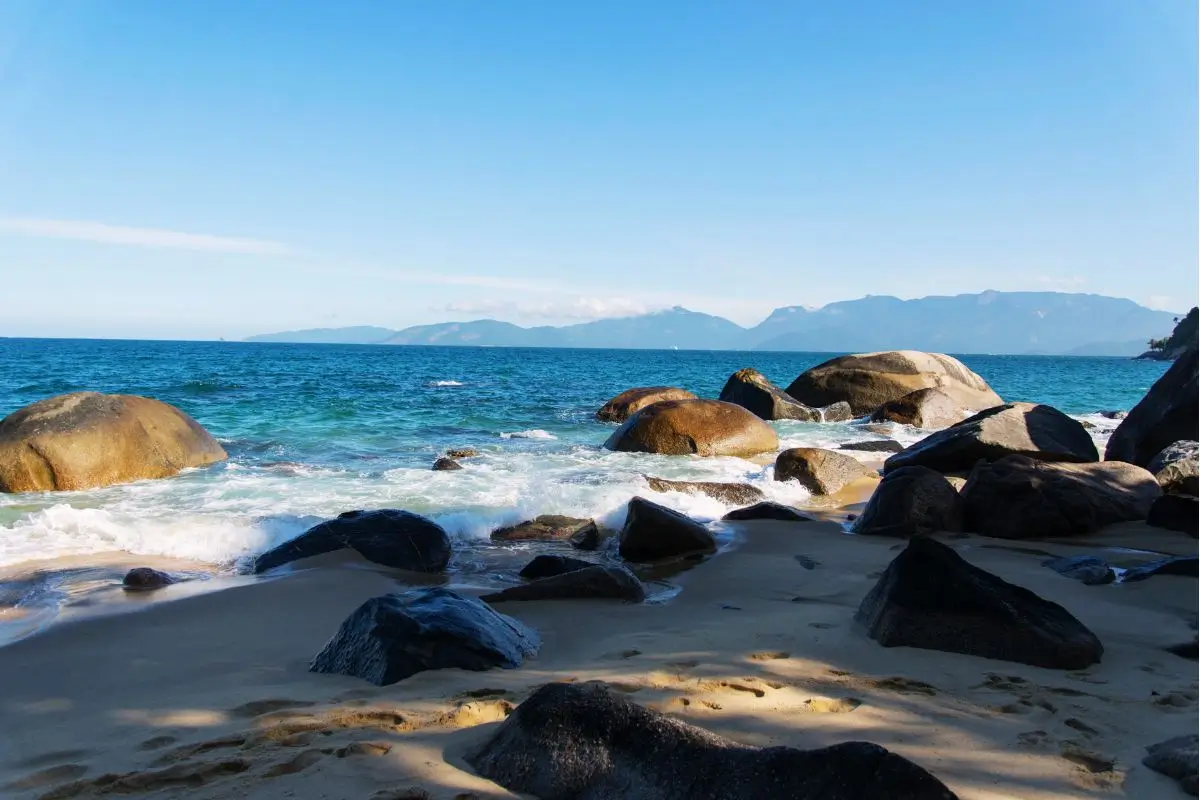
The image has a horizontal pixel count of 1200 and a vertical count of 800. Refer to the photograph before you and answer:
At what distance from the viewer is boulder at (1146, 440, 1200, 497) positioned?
8789 millimetres

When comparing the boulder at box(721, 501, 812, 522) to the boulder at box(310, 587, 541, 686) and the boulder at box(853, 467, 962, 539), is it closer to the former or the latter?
the boulder at box(853, 467, 962, 539)

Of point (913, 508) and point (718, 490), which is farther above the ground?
point (913, 508)

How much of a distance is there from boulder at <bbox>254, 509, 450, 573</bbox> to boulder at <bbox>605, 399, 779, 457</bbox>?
7.27 meters

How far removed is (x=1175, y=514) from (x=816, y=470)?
427 cm

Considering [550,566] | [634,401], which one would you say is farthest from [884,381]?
[550,566]

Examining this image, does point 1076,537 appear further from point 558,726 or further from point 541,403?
point 541,403

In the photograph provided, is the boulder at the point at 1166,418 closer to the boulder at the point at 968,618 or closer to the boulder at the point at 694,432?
the boulder at the point at 694,432

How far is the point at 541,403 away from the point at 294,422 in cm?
867

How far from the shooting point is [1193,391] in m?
10.2

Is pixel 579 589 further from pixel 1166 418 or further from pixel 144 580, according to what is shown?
pixel 1166 418

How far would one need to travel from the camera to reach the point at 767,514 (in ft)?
28.4

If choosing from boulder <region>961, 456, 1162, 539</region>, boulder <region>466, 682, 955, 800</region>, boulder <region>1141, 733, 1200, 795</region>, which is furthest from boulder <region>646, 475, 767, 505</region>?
boulder <region>466, 682, 955, 800</region>

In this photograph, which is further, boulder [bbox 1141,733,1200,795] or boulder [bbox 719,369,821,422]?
boulder [bbox 719,369,821,422]

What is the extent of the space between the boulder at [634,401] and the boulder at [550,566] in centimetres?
1324
